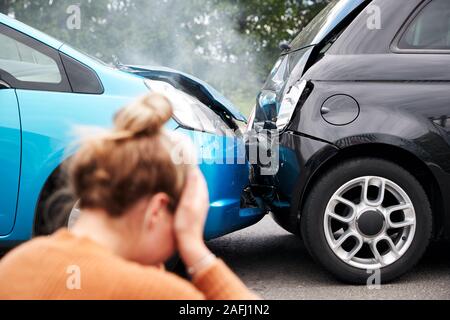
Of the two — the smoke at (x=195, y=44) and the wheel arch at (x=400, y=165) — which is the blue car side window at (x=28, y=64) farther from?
the smoke at (x=195, y=44)

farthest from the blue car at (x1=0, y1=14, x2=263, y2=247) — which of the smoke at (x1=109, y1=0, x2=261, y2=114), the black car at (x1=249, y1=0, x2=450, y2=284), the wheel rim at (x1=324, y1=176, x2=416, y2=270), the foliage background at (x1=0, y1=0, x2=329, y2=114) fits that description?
the smoke at (x1=109, y1=0, x2=261, y2=114)

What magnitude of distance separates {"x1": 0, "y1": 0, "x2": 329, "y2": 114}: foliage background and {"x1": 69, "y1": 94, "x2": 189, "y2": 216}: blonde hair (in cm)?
1175

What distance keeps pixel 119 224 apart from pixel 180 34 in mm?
14017

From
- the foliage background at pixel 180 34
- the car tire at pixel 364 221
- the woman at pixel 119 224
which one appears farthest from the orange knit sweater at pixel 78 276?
the foliage background at pixel 180 34

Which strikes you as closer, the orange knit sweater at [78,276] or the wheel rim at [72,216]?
the orange knit sweater at [78,276]

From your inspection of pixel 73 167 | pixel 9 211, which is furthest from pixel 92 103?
pixel 73 167

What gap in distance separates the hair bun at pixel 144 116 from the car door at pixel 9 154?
2062 mm

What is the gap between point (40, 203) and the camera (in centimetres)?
329

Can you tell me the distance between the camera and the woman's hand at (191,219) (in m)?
1.29

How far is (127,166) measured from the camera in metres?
1.16

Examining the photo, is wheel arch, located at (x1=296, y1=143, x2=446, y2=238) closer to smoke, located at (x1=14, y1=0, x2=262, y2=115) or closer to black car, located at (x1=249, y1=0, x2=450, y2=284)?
black car, located at (x1=249, y1=0, x2=450, y2=284)
